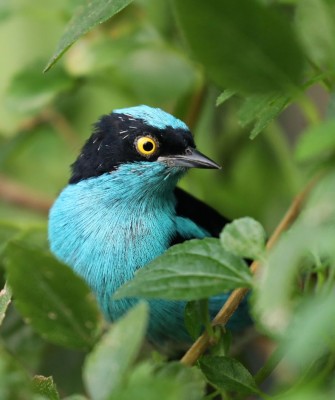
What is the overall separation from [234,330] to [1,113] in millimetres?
1623

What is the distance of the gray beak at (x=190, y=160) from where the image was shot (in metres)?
3.11

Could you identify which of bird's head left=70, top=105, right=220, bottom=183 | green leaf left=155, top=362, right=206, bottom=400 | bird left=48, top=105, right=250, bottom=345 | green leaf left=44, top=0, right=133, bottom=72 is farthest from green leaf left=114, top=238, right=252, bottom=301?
bird's head left=70, top=105, right=220, bottom=183

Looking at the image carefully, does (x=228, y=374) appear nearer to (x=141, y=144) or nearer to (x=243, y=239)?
(x=243, y=239)

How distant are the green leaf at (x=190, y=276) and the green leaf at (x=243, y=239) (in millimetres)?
23

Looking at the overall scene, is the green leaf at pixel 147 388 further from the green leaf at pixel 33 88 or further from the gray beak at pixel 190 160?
the green leaf at pixel 33 88

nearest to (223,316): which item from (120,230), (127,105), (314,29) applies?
(314,29)

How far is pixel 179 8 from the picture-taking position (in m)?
1.11

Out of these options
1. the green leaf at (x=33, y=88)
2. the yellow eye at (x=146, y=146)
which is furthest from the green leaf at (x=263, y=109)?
Answer: the green leaf at (x=33, y=88)

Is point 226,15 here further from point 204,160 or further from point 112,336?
point 204,160

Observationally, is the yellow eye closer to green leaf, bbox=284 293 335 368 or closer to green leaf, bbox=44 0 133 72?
green leaf, bbox=44 0 133 72

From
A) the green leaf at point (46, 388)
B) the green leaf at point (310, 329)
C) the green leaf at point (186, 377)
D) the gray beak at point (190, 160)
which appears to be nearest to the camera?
the green leaf at point (310, 329)

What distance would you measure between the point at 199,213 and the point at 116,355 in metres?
2.35

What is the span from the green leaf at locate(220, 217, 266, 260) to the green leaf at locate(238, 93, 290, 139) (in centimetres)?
24

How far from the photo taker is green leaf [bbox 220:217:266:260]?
131cm
